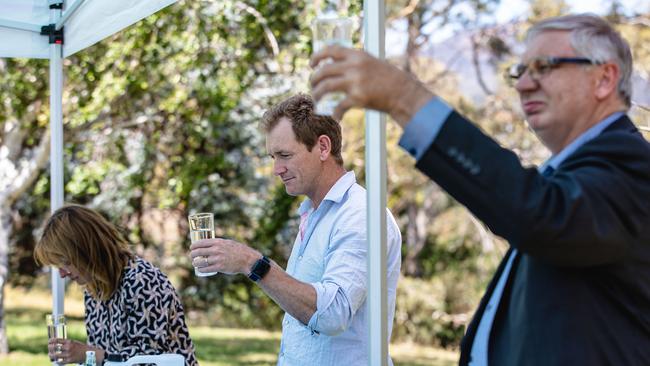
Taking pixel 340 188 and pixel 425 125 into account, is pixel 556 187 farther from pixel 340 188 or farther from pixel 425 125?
pixel 340 188

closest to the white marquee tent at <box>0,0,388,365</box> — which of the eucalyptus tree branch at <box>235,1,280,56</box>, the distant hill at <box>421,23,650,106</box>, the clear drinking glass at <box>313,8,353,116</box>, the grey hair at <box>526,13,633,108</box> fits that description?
the clear drinking glass at <box>313,8,353,116</box>

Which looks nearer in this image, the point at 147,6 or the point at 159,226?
the point at 147,6

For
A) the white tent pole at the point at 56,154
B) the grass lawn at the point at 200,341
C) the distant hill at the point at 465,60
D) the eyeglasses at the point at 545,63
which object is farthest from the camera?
the distant hill at the point at 465,60

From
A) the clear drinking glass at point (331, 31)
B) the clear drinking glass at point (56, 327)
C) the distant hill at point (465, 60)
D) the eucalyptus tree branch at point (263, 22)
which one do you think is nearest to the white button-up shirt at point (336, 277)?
the clear drinking glass at point (331, 31)

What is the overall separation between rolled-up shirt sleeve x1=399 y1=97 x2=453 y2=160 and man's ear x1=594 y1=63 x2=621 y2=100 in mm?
298

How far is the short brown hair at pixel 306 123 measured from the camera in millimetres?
2639

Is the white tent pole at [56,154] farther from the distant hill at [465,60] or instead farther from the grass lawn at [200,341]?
the distant hill at [465,60]

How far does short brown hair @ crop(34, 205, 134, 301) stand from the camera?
10.2ft

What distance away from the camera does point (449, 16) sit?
12.6 meters

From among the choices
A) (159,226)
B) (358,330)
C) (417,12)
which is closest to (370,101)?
(358,330)

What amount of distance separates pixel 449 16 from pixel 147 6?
9.99m

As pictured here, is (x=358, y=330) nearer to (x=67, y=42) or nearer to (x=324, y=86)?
(x=324, y=86)

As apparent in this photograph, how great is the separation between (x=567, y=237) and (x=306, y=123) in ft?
4.97

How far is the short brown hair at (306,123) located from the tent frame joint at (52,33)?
1411 mm
